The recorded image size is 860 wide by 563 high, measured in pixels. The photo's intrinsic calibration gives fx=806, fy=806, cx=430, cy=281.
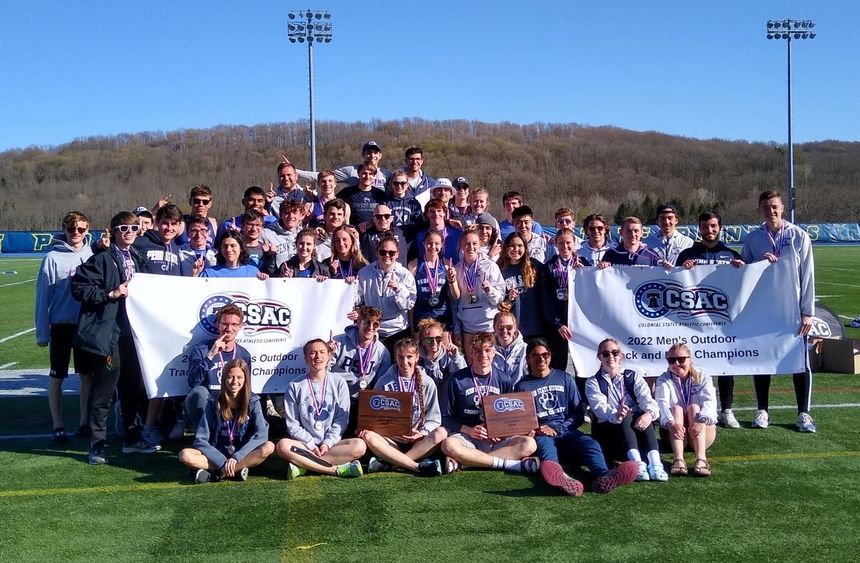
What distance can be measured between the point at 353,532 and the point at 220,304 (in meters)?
2.93

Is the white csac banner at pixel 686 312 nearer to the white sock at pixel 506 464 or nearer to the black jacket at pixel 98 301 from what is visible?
the white sock at pixel 506 464

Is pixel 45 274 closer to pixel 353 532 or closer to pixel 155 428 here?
pixel 155 428

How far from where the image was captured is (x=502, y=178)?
286 feet

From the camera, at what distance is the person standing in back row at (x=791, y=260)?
7145mm

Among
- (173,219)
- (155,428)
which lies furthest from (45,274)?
(155,428)

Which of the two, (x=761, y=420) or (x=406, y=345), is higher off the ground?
(x=406, y=345)

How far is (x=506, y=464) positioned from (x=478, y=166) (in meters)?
85.7

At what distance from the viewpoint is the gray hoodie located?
6.93m

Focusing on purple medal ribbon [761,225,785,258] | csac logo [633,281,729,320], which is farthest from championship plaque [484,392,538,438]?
purple medal ribbon [761,225,785,258]

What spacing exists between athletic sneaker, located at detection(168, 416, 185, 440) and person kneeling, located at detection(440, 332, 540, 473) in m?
2.49

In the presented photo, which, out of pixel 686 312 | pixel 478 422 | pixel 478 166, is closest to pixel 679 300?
pixel 686 312

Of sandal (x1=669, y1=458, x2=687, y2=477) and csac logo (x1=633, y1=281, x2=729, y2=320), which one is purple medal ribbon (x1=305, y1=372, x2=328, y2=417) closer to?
sandal (x1=669, y1=458, x2=687, y2=477)

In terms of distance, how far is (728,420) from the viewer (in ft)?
23.9

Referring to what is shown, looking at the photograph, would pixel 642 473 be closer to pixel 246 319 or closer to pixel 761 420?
pixel 761 420
